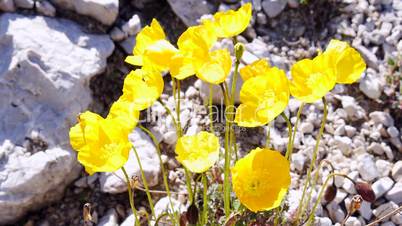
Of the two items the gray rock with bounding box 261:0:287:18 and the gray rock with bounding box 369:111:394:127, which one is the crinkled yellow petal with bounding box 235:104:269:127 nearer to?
the gray rock with bounding box 369:111:394:127

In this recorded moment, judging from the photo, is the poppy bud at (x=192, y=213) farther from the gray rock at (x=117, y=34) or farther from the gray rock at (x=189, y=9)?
the gray rock at (x=189, y=9)

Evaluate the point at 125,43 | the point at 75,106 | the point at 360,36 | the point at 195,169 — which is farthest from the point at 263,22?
the point at 195,169

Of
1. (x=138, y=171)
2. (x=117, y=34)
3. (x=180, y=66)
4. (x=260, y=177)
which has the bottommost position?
(x=138, y=171)

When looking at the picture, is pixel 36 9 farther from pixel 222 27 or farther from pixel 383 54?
pixel 383 54

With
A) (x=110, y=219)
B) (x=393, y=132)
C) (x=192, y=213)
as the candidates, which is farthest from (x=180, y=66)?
(x=393, y=132)

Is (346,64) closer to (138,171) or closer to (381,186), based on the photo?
(381,186)

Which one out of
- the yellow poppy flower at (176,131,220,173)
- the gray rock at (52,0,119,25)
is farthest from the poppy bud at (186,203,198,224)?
the gray rock at (52,0,119,25)
